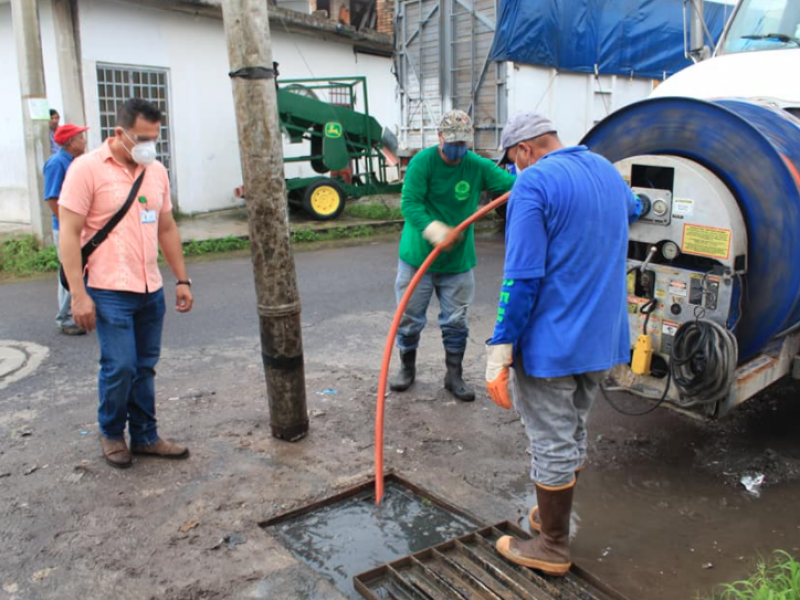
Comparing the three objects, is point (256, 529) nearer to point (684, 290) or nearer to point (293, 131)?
point (684, 290)

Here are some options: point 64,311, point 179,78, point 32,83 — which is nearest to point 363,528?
point 64,311

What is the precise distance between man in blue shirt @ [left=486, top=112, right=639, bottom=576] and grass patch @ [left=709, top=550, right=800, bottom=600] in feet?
2.16

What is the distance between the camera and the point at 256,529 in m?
3.50

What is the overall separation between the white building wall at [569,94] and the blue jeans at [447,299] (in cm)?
676

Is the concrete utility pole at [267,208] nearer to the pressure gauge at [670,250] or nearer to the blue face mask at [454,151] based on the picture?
the blue face mask at [454,151]

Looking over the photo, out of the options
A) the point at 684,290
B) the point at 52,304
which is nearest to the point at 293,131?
the point at 52,304

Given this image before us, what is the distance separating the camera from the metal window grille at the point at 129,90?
A: 12.0 metres

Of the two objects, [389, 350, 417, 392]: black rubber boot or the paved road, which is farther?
[389, 350, 417, 392]: black rubber boot

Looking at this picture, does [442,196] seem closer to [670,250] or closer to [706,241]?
[670,250]

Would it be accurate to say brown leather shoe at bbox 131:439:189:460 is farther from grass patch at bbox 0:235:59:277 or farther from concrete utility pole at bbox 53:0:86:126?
concrete utility pole at bbox 53:0:86:126

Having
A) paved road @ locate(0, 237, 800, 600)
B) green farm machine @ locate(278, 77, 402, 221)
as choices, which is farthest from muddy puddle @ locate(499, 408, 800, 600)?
green farm machine @ locate(278, 77, 402, 221)

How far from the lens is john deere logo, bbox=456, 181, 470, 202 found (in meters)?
5.04

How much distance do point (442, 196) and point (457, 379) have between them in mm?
1256

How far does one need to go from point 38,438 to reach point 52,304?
364cm
